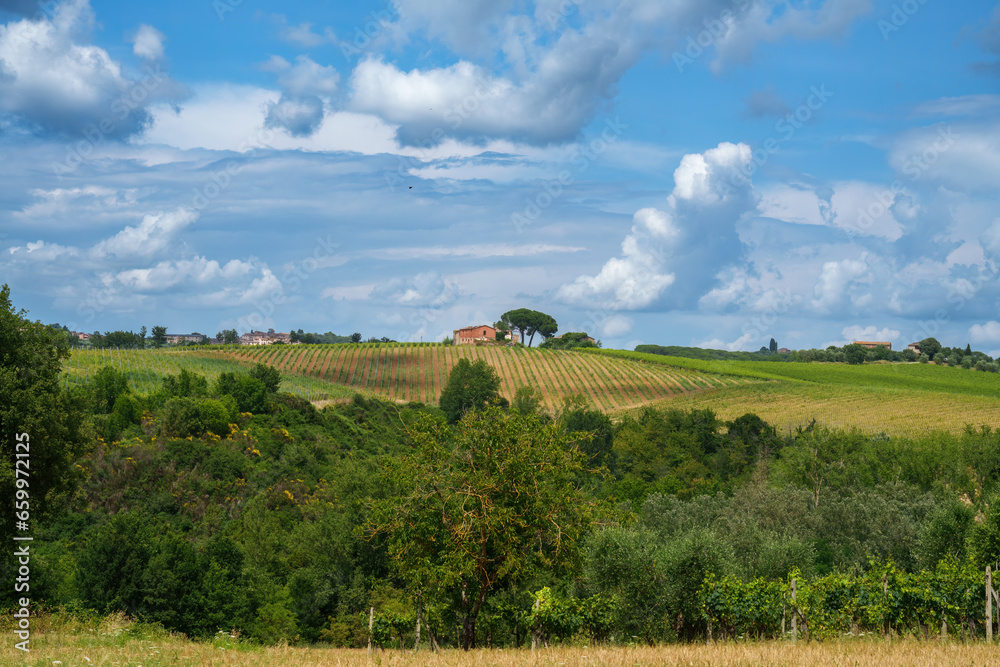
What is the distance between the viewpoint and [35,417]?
22.8 m

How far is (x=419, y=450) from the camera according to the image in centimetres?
2289

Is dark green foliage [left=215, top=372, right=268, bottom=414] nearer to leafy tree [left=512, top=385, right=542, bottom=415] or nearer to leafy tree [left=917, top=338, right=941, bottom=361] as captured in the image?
leafy tree [left=512, top=385, right=542, bottom=415]

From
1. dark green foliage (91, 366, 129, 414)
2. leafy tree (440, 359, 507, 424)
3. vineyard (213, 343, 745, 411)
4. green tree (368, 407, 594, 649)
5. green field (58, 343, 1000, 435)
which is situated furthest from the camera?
vineyard (213, 343, 745, 411)

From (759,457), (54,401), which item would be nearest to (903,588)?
(54,401)

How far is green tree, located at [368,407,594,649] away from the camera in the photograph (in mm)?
20469

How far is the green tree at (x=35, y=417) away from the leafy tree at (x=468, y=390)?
312ft

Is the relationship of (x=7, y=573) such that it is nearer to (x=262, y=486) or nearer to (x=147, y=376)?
(x=262, y=486)

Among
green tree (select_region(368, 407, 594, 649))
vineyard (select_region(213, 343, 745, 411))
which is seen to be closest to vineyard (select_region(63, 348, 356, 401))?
vineyard (select_region(213, 343, 745, 411))

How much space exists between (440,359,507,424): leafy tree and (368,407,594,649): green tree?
97.4 m

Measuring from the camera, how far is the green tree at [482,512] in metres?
20.5

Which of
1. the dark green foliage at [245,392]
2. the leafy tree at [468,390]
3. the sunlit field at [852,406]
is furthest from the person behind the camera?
the leafy tree at [468,390]

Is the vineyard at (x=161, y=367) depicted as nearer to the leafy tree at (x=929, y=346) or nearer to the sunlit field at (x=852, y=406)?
the sunlit field at (x=852, y=406)


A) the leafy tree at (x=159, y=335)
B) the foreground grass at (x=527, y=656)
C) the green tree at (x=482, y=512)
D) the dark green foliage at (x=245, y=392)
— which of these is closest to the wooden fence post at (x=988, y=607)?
the foreground grass at (x=527, y=656)

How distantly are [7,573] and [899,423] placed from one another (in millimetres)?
91107
